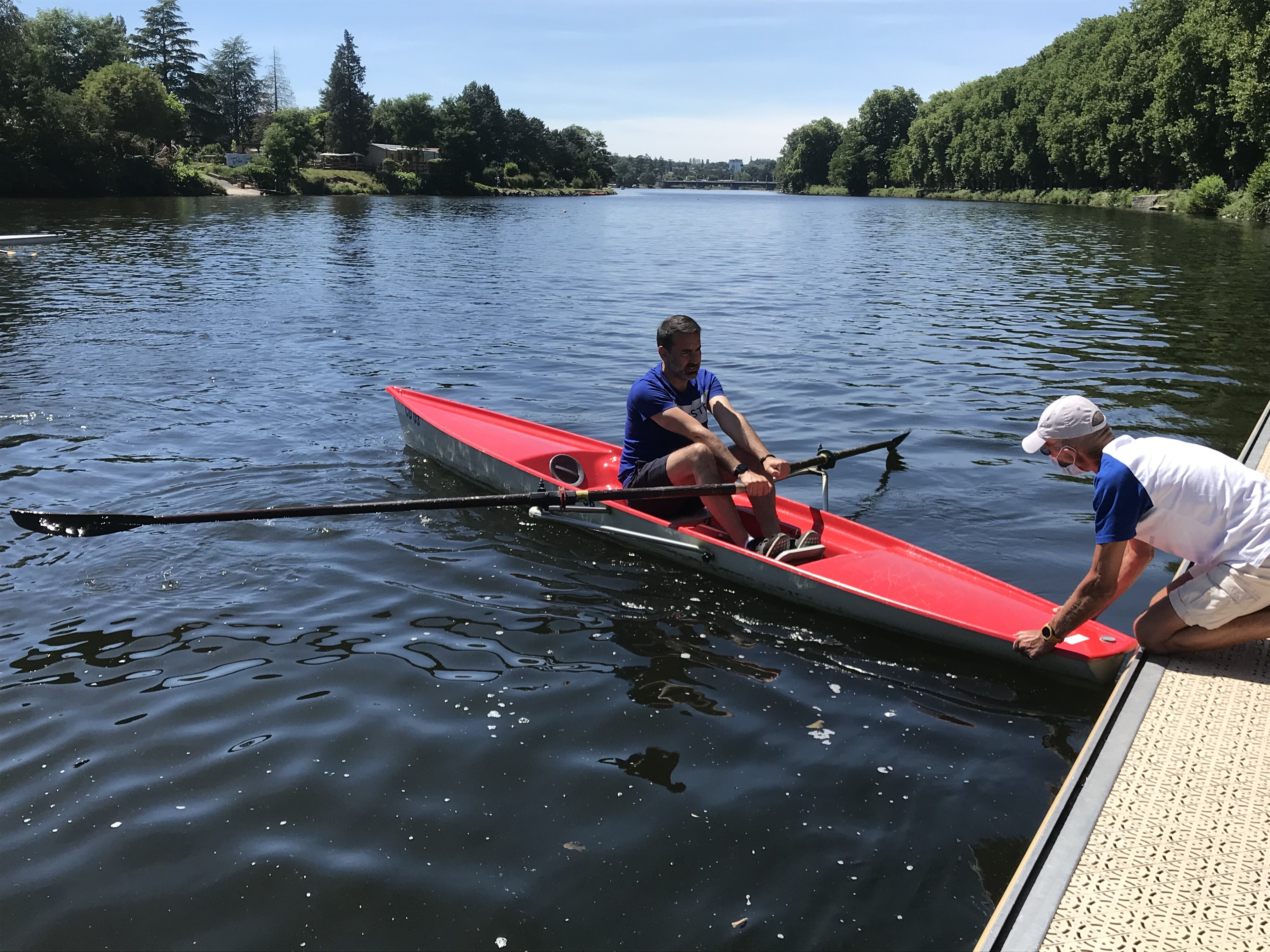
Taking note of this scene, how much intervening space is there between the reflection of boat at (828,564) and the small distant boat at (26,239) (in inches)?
1088

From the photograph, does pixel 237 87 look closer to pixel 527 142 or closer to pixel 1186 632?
pixel 527 142

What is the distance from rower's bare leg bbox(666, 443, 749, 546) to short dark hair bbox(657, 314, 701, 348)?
87cm

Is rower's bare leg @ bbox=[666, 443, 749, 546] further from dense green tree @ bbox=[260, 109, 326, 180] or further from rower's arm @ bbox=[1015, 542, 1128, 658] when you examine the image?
dense green tree @ bbox=[260, 109, 326, 180]

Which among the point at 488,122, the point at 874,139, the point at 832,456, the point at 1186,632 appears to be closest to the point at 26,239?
the point at 832,456

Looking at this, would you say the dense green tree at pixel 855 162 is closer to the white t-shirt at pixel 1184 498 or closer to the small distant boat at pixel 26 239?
the small distant boat at pixel 26 239

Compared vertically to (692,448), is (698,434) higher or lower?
higher

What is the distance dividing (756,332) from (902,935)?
16.2m

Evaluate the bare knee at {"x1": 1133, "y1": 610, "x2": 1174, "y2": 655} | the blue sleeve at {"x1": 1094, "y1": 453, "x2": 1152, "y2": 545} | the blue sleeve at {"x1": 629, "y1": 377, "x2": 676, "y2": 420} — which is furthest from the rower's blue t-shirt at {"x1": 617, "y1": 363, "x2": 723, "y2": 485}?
the bare knee at {"x1": 1133, "y1": 610, "x2": 1174, "y2": 655}

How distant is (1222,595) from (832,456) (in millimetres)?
3518

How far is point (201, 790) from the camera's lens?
4820 millimetres

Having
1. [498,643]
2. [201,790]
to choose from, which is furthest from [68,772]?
[498,643]

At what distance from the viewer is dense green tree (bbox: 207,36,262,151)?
126 meters

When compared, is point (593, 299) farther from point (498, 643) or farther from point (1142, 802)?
point (1142, 802)

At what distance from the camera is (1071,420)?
4.74 metres
